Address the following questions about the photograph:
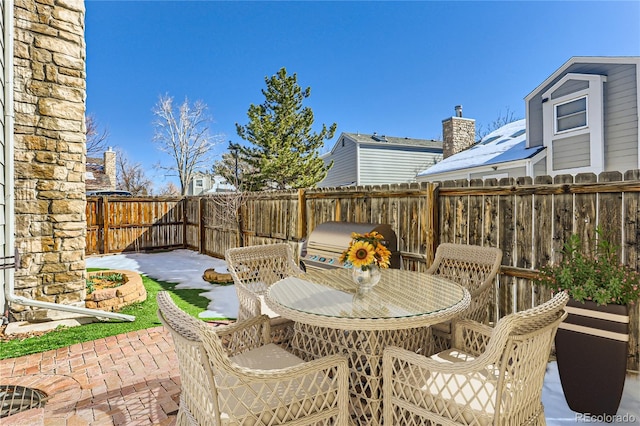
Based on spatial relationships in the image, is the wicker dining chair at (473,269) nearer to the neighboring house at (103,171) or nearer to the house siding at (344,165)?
the house siding at (344,165)

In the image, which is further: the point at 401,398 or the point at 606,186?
the point at 606,186

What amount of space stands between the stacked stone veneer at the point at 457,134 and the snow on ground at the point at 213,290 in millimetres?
8956

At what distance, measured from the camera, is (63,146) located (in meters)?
4.35

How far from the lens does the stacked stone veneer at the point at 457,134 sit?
42.3ft

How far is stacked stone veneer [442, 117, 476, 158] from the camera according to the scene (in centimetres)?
1290

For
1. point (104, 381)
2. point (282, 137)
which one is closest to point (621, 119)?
point (104, 381)

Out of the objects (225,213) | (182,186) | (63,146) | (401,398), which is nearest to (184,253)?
(225,213)

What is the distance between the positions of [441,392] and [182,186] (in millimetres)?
20954

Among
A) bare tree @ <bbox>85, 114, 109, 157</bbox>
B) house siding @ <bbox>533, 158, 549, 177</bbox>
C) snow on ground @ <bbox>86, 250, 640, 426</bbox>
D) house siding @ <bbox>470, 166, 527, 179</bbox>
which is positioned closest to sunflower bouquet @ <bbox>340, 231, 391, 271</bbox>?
snow on ground @ <bbox>86, 250, 640, 426</bbox>

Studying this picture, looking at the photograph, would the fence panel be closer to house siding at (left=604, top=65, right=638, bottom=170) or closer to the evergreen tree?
the evergreen tree

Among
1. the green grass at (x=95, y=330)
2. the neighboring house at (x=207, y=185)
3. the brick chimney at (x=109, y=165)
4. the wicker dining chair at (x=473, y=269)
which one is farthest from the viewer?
the neighboring house at (x=207, y=185)

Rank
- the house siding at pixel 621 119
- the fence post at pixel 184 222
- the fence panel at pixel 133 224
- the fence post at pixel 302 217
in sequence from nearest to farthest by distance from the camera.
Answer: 1. the fence post at pixel 302 217
2. the house siding at pixel 621 119
3. the fence panel at pixel 133 224
4. the fence post at pixel 184 222

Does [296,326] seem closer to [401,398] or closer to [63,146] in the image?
[401,398]

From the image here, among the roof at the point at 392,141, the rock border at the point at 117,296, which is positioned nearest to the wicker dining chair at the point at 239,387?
the rock border at the point at 117,296
